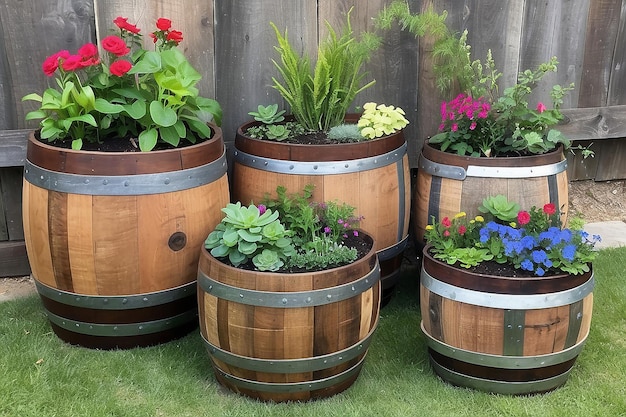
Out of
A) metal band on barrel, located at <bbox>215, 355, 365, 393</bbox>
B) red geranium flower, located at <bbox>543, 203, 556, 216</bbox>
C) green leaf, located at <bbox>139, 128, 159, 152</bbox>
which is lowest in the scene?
metal band on barrel, located at <bbox>215, 355, 365, 393</bbox>

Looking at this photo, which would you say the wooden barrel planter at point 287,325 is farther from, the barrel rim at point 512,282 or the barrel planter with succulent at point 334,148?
the barrel planter with succulent at point 334,148

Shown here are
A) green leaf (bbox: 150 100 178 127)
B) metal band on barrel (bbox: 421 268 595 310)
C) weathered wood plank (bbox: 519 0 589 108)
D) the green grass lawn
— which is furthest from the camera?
weathered wood plank (bbox: 519 0 589 108)

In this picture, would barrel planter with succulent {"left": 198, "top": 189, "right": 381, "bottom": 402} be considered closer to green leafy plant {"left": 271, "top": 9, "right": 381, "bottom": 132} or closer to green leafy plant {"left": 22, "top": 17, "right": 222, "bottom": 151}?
green leafy plant {"left": 22, "top": 17, "right": 222, "bottom": 151}

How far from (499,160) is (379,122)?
54 cm

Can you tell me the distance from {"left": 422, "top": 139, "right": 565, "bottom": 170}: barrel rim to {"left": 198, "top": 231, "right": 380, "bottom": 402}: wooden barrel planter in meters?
0.70

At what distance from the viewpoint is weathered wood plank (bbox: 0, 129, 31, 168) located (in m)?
3.28

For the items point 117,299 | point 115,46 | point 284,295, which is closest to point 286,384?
point 284,295

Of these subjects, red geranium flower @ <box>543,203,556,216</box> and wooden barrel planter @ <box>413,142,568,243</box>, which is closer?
red geranium flower @ <box>543,203,556,216</box>

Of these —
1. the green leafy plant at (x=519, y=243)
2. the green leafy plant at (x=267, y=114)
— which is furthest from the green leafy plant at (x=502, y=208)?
the green leafy plant at (x=267, y=114)

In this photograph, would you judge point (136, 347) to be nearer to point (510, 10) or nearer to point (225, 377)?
point (225, 377)

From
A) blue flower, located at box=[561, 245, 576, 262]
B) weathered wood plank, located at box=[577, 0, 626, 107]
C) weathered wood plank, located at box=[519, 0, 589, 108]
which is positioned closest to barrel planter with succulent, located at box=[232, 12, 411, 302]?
blue flower, located at box=[561, 245, 576, 262]

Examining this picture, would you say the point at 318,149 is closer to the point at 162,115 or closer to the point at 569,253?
the point at 162,115

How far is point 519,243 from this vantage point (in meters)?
2.63

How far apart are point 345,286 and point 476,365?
621 millimetres
